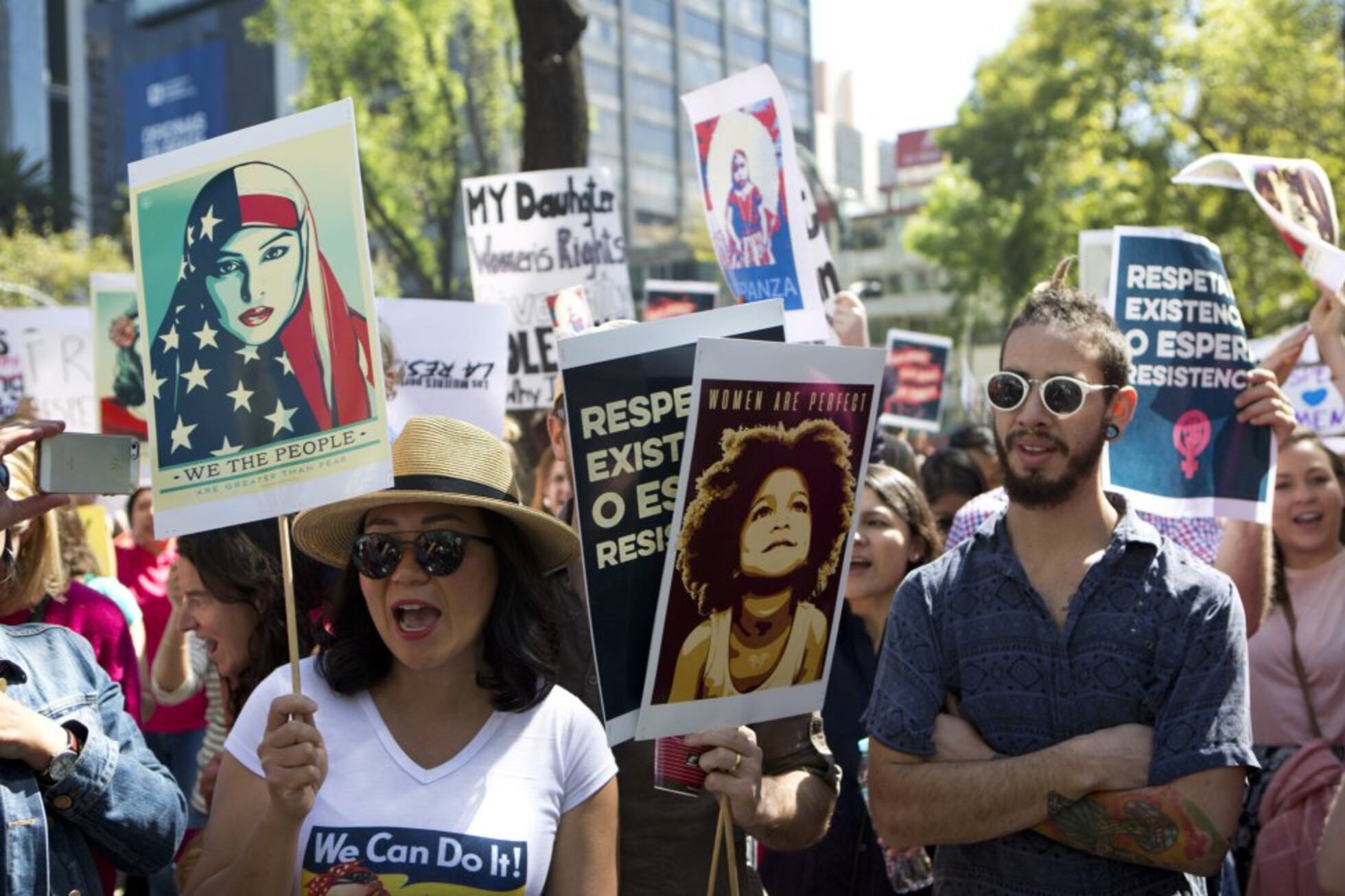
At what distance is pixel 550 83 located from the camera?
8156mm

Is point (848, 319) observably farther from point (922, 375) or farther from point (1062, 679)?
point (922, 375)

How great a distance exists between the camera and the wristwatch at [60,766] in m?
2.66

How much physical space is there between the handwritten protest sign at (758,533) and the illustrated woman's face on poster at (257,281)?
813 mm

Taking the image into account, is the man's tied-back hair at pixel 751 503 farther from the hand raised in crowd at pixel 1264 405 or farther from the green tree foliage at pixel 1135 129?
the green tree foliage at pixel 1135 129

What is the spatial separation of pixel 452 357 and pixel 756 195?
62.9 inches

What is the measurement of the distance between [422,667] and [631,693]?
0.41m

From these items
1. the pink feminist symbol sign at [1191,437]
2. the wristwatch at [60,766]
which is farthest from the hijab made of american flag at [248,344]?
the pink feminist symbol sign at [1191,437]

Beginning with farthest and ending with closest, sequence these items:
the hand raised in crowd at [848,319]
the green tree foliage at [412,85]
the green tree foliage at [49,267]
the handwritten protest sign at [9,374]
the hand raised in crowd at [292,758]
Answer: the green tree foliage at [49,267]
the green tree foliage at [412,85]
the handwritten protest sign at [9,374]
the hand raised in crowd at [848,319]
the hand raised in crowd at [292,758]

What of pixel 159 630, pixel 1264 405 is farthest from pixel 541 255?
pixel 1264 405

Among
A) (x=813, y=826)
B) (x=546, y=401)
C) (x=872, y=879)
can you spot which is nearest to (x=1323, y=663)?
(x=872, y=879)

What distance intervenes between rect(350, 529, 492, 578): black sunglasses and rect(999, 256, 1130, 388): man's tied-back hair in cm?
122

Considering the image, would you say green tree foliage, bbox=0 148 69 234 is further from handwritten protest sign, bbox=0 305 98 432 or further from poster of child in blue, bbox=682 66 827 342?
poster of child in blue, bbox=682 66 827 342

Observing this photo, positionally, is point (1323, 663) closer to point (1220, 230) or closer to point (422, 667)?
point (422, 667)

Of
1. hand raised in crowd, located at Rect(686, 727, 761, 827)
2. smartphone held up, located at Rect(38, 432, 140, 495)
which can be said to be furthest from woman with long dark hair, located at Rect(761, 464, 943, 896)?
smartphone held up, located at Rect(38, 432, 140, 495)
